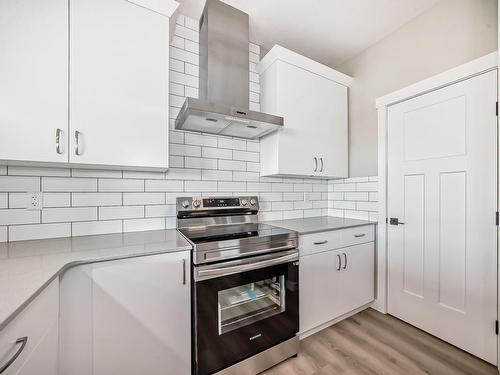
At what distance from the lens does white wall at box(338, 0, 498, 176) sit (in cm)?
164

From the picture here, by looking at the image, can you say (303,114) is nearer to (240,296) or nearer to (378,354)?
(240,296)

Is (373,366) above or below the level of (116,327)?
below

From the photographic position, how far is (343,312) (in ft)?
6.50

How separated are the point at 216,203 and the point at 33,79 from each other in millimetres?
1322

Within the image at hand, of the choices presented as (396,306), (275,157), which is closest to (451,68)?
(275,157)

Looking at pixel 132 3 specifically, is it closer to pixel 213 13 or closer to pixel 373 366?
pixel 213 13

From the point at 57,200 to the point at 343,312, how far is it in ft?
7.86

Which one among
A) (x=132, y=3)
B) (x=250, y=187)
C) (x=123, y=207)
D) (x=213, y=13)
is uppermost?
(x=213, y=13)

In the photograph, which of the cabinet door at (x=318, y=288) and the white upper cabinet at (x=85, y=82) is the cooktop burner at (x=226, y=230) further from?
the white upper cabinet at (x=85, y=82)

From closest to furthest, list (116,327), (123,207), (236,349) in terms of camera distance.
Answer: (116,327)
(236,349)
(123,207)

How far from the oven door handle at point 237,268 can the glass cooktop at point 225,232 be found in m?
0.17

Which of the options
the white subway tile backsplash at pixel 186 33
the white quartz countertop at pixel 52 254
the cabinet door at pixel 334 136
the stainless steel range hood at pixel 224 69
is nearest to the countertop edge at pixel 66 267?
the white quartz countertop at pixel 52 254

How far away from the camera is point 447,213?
176 cm

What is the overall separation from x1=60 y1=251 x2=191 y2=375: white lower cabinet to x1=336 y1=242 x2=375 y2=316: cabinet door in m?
1.35
